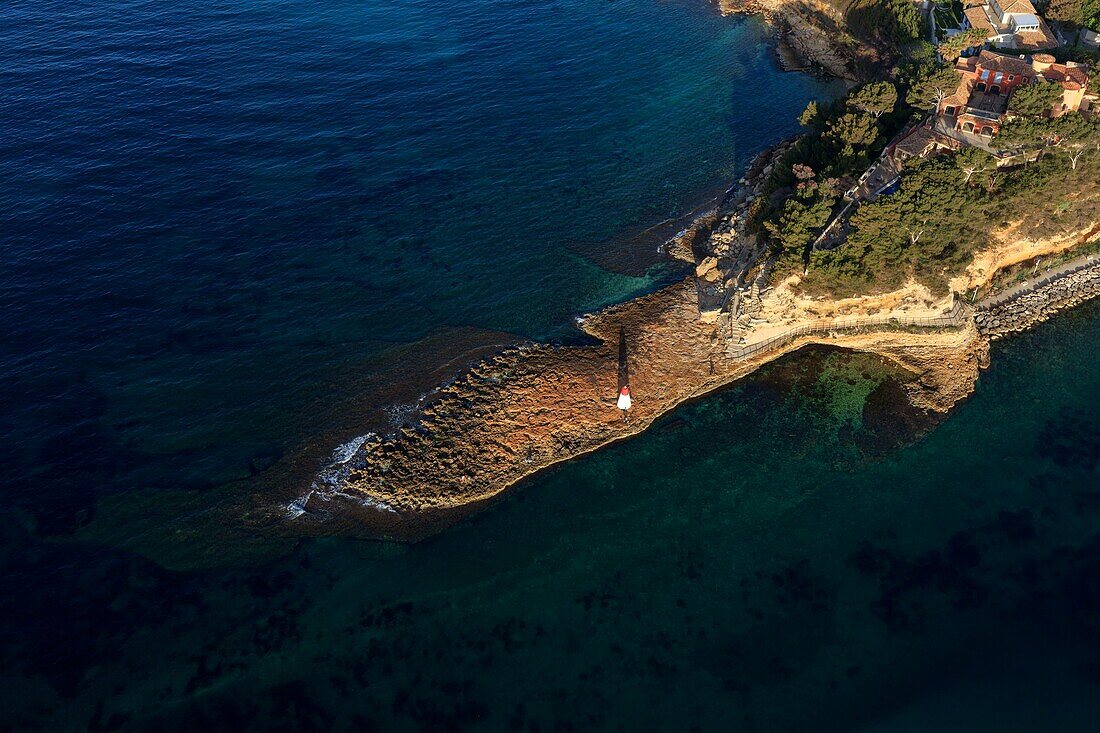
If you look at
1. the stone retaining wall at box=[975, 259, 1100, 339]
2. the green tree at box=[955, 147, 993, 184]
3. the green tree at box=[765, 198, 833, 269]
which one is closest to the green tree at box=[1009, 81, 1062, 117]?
the green tree at box=[955, 147, 993, 184]

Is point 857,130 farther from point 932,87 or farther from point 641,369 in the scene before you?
point 641,369

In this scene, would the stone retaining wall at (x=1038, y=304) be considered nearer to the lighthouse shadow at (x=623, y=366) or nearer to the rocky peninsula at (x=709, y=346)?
the rocky peninsula at (x=709, y=346)

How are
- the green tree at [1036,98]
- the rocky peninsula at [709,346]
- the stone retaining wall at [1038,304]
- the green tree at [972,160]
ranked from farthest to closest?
the stone retaining wall at [1038,304] → the green tree at [1036,98] → the green tree at [972,160] → the rocky peninsula at [709,346]

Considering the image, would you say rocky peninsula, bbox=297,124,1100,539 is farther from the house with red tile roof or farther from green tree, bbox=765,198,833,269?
the house with red tile roof

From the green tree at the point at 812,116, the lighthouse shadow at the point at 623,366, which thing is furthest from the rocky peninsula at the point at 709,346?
the green tree at the point at 812,116

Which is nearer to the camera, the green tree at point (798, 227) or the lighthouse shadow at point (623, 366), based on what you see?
the lighthouse shadow at point (623, 366)

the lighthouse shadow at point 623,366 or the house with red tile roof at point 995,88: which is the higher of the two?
the house with red tile roof at point 995,88

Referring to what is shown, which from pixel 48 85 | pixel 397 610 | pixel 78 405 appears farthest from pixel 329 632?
pixel 48 85
